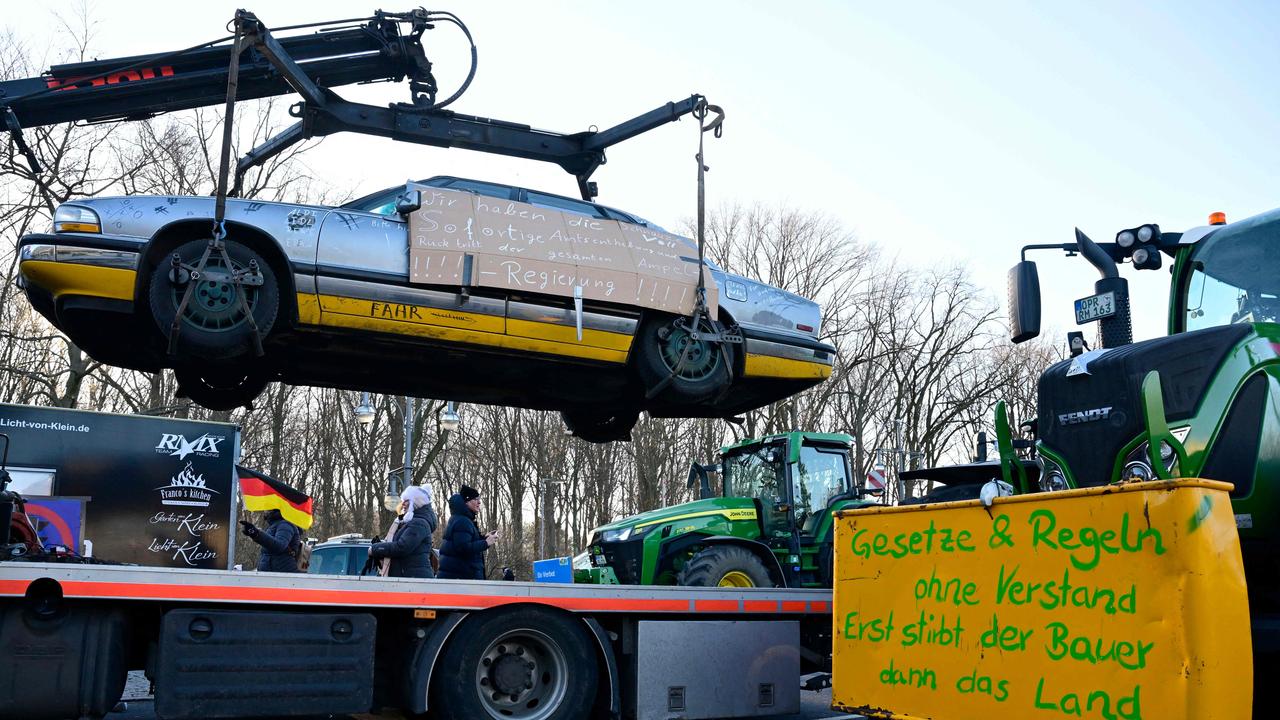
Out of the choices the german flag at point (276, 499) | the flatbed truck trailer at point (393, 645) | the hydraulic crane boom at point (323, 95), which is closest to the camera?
the flatbed truck trailer at point (393, 645)

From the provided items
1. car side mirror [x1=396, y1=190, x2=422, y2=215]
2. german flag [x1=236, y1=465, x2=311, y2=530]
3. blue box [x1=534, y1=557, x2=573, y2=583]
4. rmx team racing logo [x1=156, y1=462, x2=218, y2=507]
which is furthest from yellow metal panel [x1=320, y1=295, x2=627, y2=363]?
rmx team racing logo [x1=156, y1=462, x2=218, y2=507]

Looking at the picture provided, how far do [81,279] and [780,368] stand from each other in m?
4.54

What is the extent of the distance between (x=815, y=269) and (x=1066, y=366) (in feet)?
93.5

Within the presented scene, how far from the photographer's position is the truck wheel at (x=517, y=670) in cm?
604

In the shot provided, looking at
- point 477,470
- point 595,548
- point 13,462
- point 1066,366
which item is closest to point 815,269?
point 477,470

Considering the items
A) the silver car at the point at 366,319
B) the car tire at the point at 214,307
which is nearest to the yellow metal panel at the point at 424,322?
the silver car at the point at 366,319

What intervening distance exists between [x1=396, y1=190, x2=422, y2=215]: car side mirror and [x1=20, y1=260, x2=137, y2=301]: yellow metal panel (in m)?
1.59

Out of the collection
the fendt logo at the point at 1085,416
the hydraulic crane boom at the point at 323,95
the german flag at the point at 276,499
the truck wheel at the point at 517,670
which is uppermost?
the hydraulic crane boom at the point at 323,95

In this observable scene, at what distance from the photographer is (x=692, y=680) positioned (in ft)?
21.7

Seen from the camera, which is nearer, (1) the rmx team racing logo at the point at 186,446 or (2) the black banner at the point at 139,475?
(2) the black banner at the point at 139,475

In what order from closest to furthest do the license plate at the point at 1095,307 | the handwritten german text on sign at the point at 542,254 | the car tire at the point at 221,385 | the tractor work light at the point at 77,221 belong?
the license plate at the point at 1095,307 < the tractor work light at the point at 77,221 < the handwritten german text on sign at the point at 542,254 < the car tire at the point at 221,385

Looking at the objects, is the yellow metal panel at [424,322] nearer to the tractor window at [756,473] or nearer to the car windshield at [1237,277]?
the car windshield at [1237,277]

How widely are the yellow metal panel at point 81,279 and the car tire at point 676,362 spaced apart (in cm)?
313

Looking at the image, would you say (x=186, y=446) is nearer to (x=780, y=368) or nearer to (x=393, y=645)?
(x=393, y=645)
